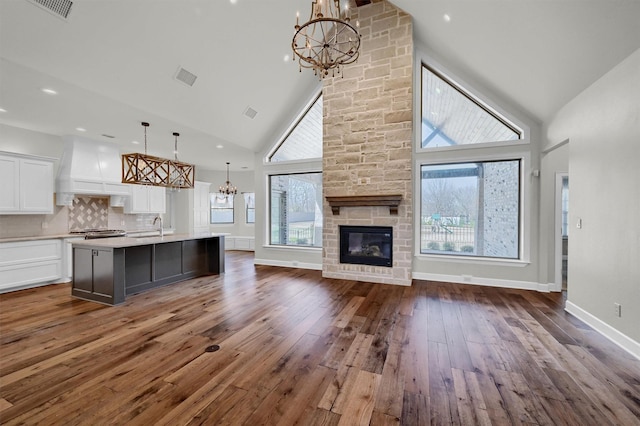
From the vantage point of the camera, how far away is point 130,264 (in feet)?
14.5

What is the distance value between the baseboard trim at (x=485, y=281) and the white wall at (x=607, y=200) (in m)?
1.08

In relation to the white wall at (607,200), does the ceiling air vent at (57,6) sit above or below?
above

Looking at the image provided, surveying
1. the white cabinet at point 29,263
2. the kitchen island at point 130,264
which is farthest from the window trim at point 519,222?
the white cabinet at point 29,263

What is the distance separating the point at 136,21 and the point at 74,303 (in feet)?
12.8

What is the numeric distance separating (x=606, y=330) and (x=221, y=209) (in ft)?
31.8

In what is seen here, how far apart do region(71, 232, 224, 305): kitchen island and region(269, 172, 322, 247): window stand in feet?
5.05

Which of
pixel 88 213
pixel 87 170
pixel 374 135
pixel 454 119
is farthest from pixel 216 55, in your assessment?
pixel 88 213

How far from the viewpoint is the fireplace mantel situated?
16.4 feet

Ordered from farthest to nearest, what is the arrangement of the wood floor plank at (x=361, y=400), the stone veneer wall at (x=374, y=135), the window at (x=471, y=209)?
1. the stone veneer wall at (x=374, y=135)
2. the window at (x=471, y=209)
3. the wood floor plank at (x=361, y=400)

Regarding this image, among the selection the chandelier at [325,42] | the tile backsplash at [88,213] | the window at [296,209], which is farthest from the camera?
the window at [296,209]

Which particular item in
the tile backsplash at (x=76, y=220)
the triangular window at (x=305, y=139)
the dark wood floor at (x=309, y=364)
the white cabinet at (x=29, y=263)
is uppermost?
the triangular window at (x=305, y=139)

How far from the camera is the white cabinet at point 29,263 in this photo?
4.49 metres

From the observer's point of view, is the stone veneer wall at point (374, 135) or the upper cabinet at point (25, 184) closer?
the upper cabinet at point (25, 184)

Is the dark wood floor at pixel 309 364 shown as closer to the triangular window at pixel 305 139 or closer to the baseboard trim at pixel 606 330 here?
the baseboard trim at pixel 606 330
